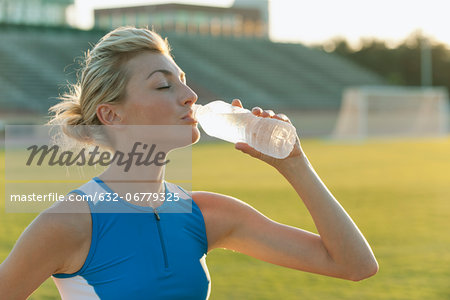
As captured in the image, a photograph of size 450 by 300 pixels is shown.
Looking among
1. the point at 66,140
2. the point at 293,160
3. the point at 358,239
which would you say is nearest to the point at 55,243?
the point at 66,140

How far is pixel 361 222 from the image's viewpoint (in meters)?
8.25

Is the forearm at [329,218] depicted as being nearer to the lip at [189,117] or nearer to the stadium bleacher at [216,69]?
the lip at [189,117]

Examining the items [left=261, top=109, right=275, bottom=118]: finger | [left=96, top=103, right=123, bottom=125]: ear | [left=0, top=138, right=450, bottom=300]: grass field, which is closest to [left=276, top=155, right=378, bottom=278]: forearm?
[left=261, top=109, right=275, bottom=118]: finger

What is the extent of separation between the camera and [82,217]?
1.74m

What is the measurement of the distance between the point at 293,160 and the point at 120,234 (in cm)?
54

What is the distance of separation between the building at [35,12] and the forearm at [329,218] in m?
37.2

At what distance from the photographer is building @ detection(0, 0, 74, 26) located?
37719mm

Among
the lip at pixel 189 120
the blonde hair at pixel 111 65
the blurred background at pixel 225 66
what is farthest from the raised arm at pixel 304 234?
the blurred background at pixel 225 66

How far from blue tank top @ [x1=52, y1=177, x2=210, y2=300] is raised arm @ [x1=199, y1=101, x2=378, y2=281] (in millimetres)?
147

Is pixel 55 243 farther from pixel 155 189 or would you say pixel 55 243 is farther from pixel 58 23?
pixel 58 23

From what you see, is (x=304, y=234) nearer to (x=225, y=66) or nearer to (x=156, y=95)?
(x=156, y=95)

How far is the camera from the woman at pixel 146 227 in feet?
5.59

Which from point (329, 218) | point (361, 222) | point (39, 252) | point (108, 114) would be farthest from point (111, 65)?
point (361, 222)

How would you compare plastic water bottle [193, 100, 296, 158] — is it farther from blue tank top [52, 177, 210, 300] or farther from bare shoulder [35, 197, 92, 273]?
bare shoulder [35, 197, 92, 273]
